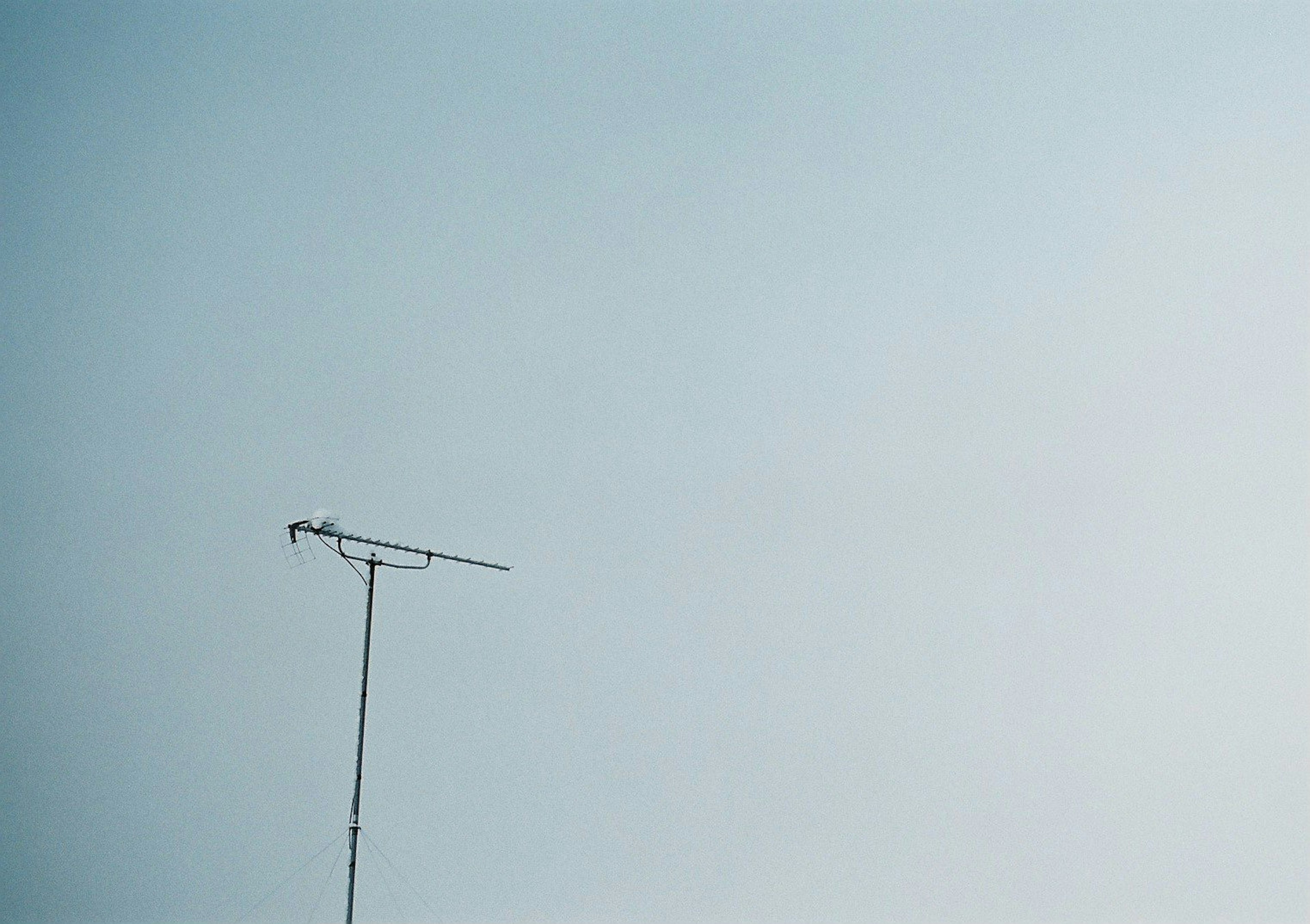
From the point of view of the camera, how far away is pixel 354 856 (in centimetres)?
508

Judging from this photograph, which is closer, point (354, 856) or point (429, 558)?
point (354, 856)

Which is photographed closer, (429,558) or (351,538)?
(351,538)

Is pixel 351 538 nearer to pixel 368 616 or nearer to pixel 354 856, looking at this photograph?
pixel 368 616

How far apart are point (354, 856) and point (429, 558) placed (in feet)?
4.80

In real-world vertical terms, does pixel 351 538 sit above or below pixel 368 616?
above

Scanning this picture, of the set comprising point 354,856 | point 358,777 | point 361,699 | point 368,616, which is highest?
point 368,616

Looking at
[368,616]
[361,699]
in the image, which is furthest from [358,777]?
[368,616]

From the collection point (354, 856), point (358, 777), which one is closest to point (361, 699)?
point (358, 777)

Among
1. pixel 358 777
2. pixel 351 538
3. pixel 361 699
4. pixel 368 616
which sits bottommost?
pixel 358 777

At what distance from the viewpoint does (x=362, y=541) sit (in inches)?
209

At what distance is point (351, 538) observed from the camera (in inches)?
204

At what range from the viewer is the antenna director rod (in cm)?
499

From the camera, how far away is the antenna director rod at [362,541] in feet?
16.4

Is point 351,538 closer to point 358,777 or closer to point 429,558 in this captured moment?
point 429,558
